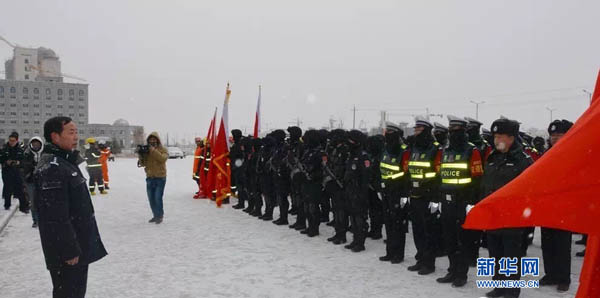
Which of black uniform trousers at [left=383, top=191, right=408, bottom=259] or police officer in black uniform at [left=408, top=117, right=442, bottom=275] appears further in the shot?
black uniform trousers at [left=383, top=191, right=408, bottom=259]

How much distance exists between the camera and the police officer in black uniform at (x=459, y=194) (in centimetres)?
613

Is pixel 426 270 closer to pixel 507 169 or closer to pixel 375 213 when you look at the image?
pixel 507 169

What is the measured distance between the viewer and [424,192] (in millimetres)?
6695

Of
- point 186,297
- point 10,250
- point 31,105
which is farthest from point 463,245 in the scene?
point 31,105

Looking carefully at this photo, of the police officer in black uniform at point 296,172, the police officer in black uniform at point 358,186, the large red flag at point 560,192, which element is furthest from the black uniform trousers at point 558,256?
the large red flag at point 560,192

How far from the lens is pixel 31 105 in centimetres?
11444

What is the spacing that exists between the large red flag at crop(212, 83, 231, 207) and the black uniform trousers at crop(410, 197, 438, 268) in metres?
7.43

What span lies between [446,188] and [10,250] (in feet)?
24.2

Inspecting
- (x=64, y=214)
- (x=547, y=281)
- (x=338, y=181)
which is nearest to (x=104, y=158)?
(x=338, y=181)

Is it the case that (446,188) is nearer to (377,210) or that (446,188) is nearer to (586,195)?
(377,210)

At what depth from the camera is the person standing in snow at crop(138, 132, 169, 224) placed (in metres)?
10.5

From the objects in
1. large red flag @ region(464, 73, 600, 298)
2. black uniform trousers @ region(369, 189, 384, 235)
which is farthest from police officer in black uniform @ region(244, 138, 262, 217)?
large red flag @ region(464, 73, 600, 298)

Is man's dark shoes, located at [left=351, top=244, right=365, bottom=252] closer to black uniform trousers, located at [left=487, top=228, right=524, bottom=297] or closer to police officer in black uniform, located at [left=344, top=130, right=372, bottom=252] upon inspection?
police officer in black uniform, located at [left=344, top=130, right=372, bottom=252]

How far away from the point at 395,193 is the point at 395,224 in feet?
1.63
